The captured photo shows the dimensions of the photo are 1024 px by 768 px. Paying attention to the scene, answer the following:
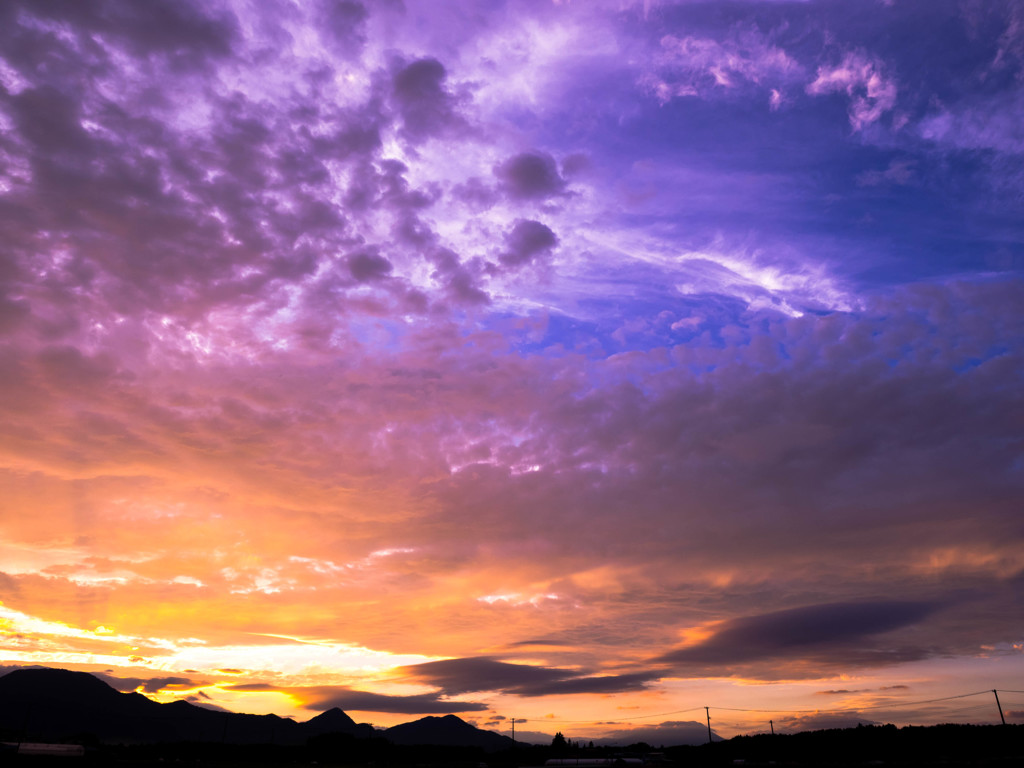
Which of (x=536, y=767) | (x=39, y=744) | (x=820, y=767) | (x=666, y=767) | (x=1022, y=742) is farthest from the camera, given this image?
(x=536, y=767)

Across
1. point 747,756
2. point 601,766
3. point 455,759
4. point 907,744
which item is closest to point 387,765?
point 455,759

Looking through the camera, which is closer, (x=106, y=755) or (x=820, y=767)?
(x=820, y=767)

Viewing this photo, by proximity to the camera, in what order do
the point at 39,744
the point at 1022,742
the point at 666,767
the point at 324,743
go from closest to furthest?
the point at 39,744, the point at 1022,742, the point at 666,767, the point at 324,743

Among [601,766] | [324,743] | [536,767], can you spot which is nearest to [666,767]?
[601,766]

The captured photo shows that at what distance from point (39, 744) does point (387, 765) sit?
2144 inches

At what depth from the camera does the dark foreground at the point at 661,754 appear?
330 ft

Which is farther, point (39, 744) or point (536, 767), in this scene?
point (536, 767)

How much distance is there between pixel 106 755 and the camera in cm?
10481

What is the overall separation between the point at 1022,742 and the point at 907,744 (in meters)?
23.3

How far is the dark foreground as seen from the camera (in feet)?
330

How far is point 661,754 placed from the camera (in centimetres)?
14100

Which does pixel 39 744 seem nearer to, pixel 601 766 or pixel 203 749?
pixel 203 749

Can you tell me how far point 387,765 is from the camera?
4806 inches

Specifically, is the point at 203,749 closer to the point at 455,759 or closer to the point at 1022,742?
the point at 455,759
